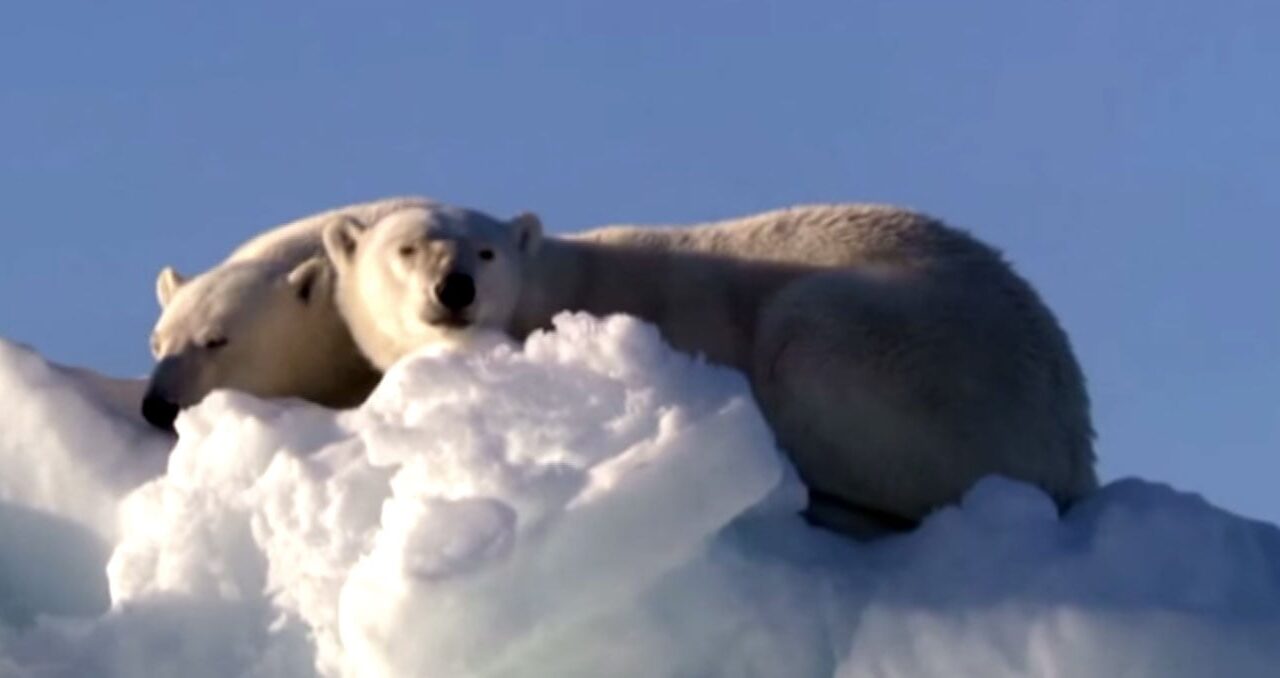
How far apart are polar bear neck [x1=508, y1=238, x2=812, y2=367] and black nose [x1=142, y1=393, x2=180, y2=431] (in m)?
0.90

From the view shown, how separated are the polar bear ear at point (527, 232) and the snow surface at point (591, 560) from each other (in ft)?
4.78

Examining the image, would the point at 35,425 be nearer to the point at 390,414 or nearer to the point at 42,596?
the point at 42,596

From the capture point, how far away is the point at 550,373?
4.24 meters

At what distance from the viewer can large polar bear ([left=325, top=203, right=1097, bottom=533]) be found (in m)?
5.55

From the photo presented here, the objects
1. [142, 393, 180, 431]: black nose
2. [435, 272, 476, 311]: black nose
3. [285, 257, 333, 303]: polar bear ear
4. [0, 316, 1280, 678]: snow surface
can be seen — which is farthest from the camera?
[285, 257, 333, 303]: polar bear ear

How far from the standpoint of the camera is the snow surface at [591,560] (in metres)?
3.97

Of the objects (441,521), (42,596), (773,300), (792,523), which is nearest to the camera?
(441,521)

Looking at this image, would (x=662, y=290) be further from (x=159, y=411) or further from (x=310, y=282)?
(x=159, y=411)

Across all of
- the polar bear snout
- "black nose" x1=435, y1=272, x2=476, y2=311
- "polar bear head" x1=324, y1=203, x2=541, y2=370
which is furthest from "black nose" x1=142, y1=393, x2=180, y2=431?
"black nose" x1=435, y1=272, x2=476, y2=311

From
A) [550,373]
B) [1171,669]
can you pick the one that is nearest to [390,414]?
[550,373]

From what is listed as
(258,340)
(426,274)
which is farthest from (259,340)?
(426,274)

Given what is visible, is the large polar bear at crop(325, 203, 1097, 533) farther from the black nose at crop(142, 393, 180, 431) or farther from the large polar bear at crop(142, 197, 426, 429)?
the black nose at crop(142, 393, 180, 431)

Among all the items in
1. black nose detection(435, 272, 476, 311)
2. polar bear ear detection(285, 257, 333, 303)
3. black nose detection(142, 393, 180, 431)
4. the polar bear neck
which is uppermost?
black nose detection(435, 272, 476, 311)

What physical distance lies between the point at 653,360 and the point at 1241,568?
50.3 inches
